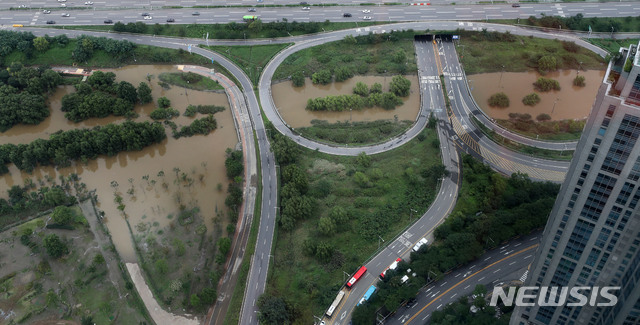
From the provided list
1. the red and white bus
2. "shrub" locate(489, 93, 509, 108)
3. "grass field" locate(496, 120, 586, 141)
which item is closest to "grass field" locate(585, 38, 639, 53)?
"grass field" locate(496, 120, 586, 141)

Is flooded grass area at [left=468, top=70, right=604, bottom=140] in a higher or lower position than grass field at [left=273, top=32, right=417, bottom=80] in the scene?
lower

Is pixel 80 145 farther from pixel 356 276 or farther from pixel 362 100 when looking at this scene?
pixel 356 276

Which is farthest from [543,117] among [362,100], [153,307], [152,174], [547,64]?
[153,307]

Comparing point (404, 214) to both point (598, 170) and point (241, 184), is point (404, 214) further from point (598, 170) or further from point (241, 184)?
point (598, 170)

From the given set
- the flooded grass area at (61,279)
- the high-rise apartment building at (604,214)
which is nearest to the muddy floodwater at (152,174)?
the flooded grass area at (61,279)

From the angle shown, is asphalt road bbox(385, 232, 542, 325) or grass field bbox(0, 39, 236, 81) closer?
asphalt road bbox(385, 232, 542, 325)

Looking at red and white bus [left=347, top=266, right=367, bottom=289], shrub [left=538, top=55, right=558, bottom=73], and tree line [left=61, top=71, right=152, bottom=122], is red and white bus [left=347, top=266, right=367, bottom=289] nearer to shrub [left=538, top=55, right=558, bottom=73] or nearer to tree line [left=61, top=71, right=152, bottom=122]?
tree line [left=61, top=71, right=152, bottom=122]
